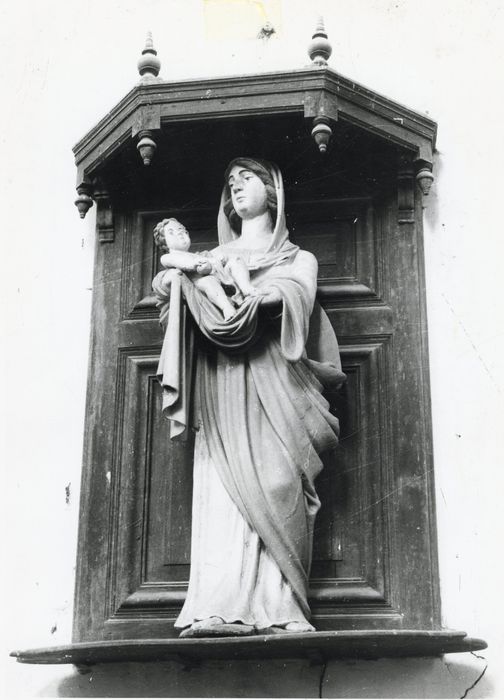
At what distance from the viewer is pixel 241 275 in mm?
5324

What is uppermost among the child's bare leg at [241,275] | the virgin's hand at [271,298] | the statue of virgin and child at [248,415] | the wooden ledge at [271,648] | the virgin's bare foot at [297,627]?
the child's bare leg at [241,275]

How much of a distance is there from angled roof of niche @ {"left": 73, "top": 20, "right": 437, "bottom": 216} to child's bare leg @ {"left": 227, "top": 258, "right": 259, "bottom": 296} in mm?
481

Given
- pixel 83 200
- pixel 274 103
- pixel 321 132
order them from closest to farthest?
pixel 321 132
pixel 274 103
pixel 83 200

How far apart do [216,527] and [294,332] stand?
70cm

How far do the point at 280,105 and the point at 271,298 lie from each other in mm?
748

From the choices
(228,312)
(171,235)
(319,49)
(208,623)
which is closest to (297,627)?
(208,623)

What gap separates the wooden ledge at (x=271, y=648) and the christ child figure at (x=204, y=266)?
1.11m

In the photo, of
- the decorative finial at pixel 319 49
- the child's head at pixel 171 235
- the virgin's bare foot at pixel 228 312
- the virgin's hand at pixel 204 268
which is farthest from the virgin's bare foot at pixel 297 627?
the decorative finial at pixel 319 49

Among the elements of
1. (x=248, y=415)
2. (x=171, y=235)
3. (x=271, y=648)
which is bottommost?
(x=271, y=648)

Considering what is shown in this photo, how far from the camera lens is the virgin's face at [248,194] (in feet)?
18.2

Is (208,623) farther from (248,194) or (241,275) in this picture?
(248,194)

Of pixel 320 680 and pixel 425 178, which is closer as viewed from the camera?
pixel 320 680

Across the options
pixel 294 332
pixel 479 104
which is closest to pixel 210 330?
pixel 294 332

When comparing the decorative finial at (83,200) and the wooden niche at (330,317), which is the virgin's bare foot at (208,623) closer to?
the wooden niche at (330,317)
